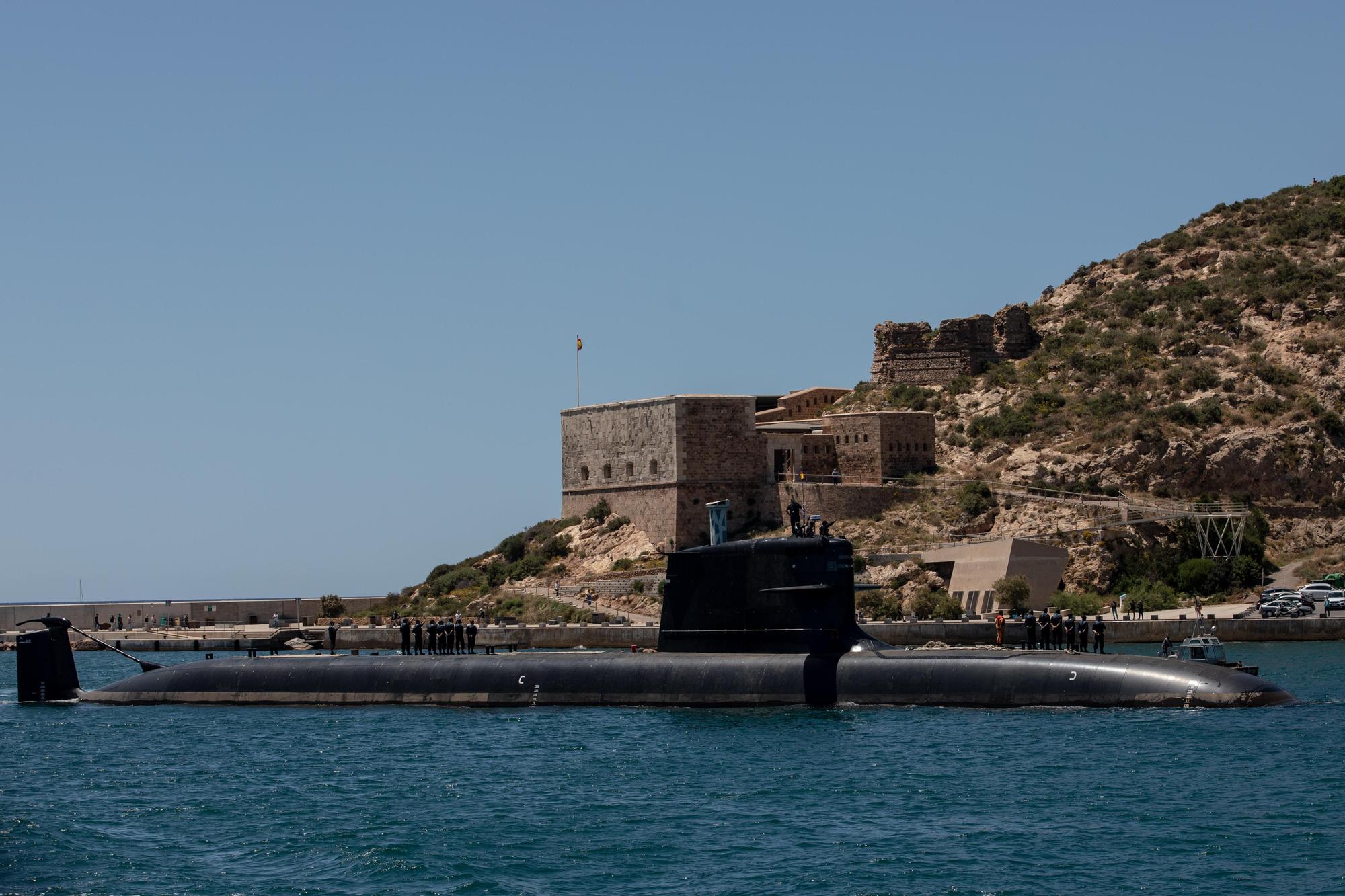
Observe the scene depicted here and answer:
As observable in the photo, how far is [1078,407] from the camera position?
63750 mm

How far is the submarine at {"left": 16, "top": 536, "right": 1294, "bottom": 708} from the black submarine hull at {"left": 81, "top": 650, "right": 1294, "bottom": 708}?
0.03 metres

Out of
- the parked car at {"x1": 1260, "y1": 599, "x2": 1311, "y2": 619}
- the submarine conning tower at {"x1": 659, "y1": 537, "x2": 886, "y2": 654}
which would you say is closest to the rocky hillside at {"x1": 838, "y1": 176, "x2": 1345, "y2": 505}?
the parked car at {"x1": 1260, "y1": 599, "x2": 1311, "y2": 619}

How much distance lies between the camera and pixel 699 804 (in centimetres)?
2244

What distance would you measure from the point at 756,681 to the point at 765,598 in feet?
5.16

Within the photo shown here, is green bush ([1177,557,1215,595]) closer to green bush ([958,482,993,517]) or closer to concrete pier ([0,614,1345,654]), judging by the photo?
concrete pier ([0,614,1345,654])

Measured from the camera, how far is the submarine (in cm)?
2791

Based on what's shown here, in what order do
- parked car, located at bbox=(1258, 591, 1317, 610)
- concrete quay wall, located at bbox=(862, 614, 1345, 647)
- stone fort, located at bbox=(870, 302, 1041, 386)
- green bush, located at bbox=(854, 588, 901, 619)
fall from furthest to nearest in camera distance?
stone fort, located at bbox=(870, 302, 1041, 386) < green bush, located at bbox=(854, 588, 901, 619) < parked car, located at bbox=(1258, 591, 1317, 610) < concrete quay wall, located at bbox=(862, 614, 1345, 647)

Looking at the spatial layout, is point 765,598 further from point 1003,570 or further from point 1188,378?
point 1188,378

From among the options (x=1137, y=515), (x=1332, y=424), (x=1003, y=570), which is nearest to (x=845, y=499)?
(x=1003, y=570)

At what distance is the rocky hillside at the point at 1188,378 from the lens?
5625 cm

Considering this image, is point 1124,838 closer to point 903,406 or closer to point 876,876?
point 876,876

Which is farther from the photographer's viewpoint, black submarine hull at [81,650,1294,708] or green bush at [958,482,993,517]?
green bush at [958,482,993,517]

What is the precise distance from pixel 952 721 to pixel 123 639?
1733 inches

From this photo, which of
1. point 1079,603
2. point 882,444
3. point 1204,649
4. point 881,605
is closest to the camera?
point 1204,649
